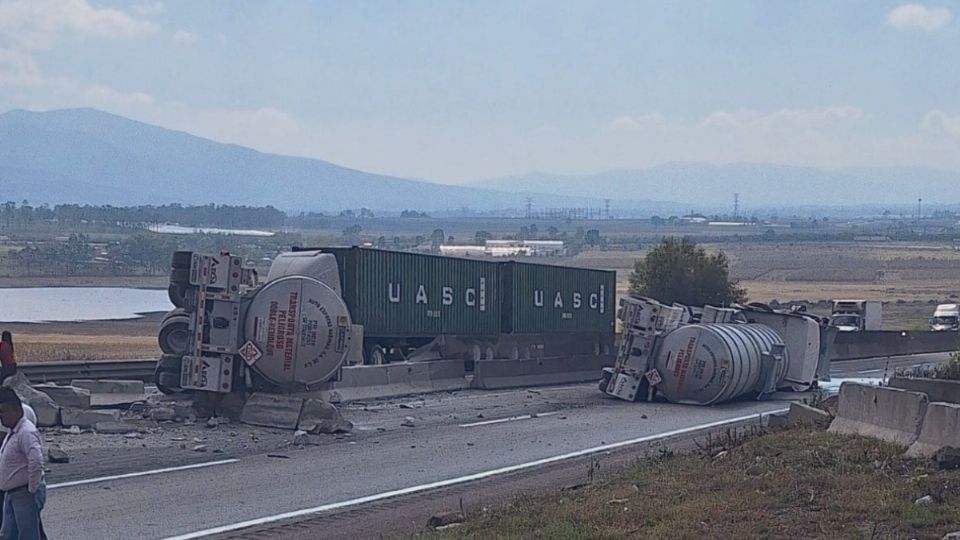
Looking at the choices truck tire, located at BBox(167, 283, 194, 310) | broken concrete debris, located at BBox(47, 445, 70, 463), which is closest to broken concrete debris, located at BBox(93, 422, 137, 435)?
truck tire, located at BBox(167, 283, 194, 310)

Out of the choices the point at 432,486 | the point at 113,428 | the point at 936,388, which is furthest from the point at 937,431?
the point at 113,428

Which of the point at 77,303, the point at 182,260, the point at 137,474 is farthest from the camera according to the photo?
the point at 77,303

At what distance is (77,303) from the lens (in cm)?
7681

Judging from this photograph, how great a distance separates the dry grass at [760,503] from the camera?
422 inches

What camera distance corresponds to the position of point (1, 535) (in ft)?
34.1

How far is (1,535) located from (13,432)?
0.92 m

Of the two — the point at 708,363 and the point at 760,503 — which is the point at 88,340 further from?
the point at 760,503

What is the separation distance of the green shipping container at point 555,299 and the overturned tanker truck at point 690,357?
29.4ft

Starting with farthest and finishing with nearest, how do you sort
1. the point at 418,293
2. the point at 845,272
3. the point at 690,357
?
1. the point at 845,272
2. the point at 418,293
3. the point at 690,357

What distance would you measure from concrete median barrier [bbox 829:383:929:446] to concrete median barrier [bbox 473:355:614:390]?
15.8 m

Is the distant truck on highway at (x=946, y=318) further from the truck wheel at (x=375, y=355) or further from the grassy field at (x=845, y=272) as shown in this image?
the truck wheel at (x=375, y=355)

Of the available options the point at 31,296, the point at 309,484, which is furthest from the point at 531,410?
the point at 31,296

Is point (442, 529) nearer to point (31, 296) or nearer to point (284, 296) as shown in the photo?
point (284, 296)

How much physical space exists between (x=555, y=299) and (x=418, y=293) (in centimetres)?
754
